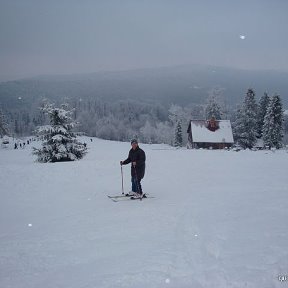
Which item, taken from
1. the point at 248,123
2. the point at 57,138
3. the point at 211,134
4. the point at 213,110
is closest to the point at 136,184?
the point at 57,138

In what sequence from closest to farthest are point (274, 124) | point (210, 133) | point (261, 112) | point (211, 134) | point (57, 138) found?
1. point (57, 138)
2. point (274, 124)
3. point (211, 134)
4. point (210, 133)
5. point (261, 112)

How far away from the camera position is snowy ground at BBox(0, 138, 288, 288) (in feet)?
18.1

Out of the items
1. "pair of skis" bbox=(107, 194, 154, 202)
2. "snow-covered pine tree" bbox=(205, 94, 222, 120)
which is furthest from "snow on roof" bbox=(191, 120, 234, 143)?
"pair of skis" bbox=(107, 194, 154, 202)

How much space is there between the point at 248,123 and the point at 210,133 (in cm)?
646

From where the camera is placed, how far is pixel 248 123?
5312 centimetres

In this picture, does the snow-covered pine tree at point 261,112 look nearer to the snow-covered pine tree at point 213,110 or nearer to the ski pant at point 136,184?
the snow-covered pine tree at point 213,110

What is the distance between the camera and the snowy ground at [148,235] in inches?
218

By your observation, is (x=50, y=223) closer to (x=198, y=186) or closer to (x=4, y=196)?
(x=4, y=196)

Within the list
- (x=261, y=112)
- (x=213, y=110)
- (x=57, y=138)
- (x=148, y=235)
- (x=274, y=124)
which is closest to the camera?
(x=148, y=235)

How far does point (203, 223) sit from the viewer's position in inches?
329

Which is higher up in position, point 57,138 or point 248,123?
point 248,123

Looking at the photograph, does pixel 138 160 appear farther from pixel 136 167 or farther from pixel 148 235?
pixel 148 235

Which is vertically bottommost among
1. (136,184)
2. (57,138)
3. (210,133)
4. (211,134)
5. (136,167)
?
(136,184)

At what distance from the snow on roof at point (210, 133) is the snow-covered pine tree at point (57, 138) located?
31006mm
